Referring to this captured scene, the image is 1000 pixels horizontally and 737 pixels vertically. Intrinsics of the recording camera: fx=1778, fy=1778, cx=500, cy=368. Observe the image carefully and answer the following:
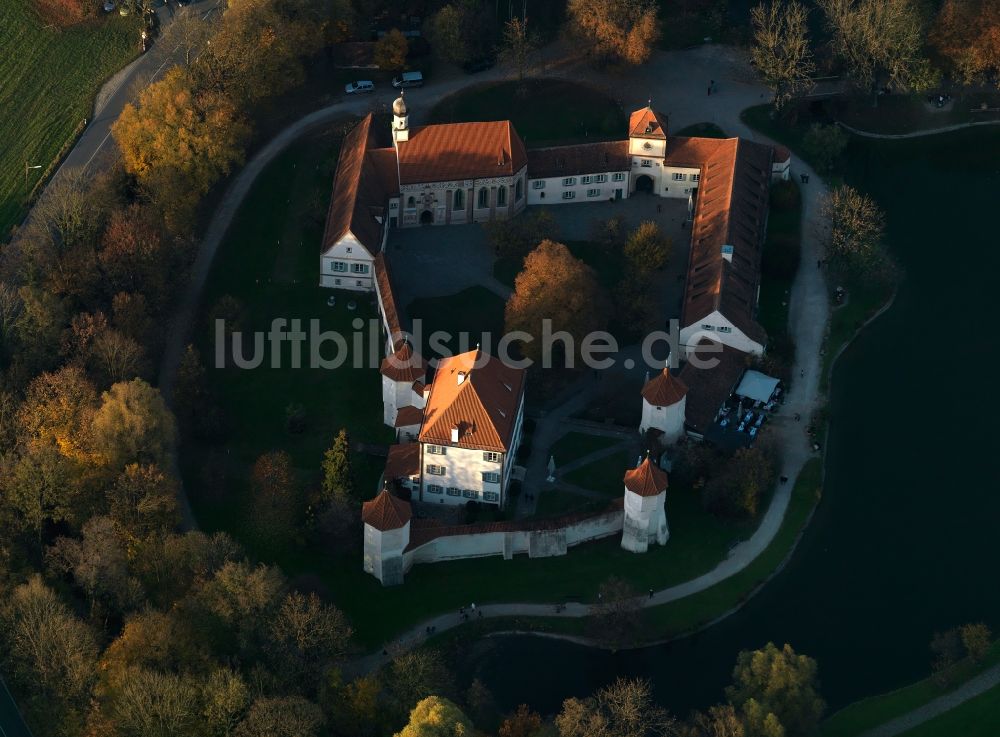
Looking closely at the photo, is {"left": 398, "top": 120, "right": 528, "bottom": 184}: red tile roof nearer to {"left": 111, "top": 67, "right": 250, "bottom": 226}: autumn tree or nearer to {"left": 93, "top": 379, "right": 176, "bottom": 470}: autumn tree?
{"left": 111, "top": 67, "right": 250, "bottom": 226}: autumn tree

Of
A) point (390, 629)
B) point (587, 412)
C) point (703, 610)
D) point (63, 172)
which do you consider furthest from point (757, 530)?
point (63, 172)

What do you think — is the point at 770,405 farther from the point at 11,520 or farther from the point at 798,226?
the point at 11,520

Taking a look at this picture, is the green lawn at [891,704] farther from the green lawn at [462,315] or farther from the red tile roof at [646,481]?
the green lawn at [462,315]

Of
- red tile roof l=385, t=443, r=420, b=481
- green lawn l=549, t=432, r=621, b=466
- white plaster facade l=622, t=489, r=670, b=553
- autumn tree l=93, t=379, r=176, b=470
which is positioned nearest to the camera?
autumn tree l=93, t=379, r=176, b=470

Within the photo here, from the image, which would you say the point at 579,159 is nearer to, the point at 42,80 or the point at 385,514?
the point at 385,514

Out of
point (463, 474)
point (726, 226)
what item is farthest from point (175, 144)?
point (726, 226)

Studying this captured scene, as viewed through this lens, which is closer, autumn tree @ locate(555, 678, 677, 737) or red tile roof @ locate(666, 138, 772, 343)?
autumn tree @ locate(555, 678, 677, 737)

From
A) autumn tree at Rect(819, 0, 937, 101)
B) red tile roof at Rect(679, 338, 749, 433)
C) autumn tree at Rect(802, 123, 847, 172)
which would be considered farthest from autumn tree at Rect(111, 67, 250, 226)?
autumn tree at Rect(819, 0, 937, 101)
